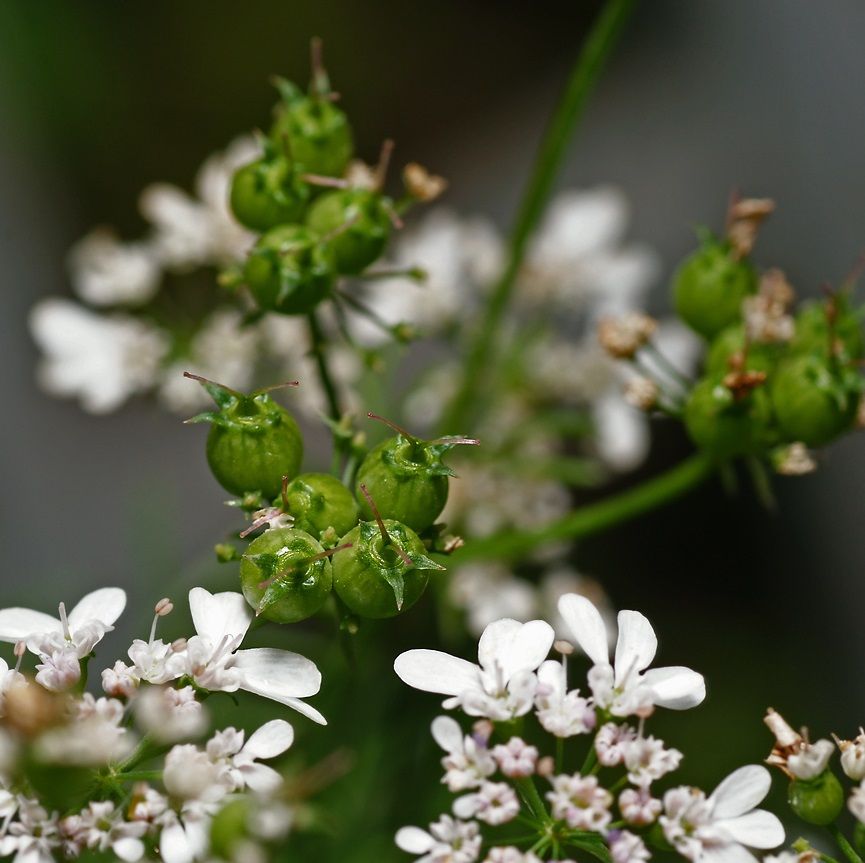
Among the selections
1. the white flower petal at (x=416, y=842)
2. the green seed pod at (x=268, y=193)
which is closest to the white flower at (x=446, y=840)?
the white flower petal at (x=416, y=842)

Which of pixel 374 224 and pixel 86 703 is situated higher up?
pixel 374 224

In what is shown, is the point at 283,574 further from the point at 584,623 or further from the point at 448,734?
the point at 584,623

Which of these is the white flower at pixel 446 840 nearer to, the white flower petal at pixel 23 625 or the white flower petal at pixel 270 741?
the white flower petal at pixel 270 741

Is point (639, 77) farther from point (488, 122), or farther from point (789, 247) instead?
point (789, 247)

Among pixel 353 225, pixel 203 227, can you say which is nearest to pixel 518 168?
pixel 203 227

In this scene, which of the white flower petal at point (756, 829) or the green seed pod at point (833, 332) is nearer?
the white flower petal at point (756, 829)

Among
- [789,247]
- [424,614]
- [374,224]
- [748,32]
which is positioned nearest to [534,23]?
[748,32]
